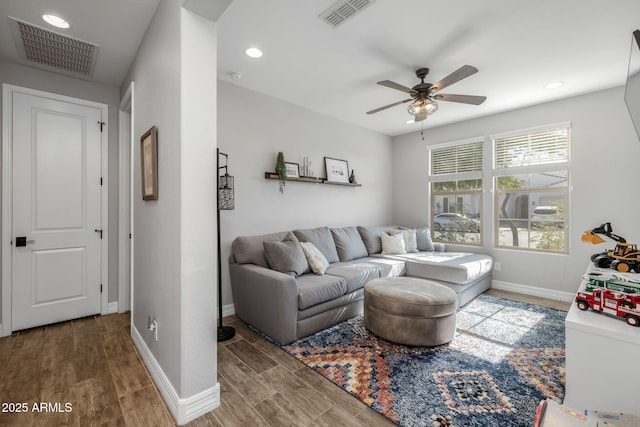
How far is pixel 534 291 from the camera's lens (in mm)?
3998

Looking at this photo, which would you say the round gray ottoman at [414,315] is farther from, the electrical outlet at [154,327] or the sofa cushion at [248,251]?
the electrical outlet at [154,327]

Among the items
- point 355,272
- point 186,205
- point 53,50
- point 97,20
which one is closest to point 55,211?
point 53,50

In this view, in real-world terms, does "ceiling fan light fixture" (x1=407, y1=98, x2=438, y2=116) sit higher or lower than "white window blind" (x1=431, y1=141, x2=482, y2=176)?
higher

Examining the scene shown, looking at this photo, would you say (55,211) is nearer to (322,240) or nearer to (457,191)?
(322,240)

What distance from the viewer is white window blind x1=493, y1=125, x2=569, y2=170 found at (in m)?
3.83

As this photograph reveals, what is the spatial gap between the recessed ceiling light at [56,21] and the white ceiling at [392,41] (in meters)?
0.04

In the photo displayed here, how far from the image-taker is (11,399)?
1.78 meters

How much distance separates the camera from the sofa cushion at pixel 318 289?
2.55m

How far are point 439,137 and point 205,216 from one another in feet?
15.0

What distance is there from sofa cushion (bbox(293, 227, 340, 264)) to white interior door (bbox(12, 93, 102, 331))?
233 centimetres

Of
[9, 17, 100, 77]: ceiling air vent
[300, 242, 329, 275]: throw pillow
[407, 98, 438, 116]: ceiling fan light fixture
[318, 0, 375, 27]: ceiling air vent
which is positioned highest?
[318, 0, 375, 27]: ceiling air vent

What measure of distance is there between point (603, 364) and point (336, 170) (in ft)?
12.2

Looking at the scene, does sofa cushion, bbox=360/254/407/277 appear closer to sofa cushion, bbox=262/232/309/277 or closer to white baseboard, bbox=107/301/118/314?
sofa cushion, bbox=262/232/309/277

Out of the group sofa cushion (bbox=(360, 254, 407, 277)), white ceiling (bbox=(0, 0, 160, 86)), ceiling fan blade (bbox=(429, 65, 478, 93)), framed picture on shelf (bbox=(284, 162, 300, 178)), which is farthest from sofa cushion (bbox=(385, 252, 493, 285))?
white ceiling (bbox=(0, 0, 160, 86))
